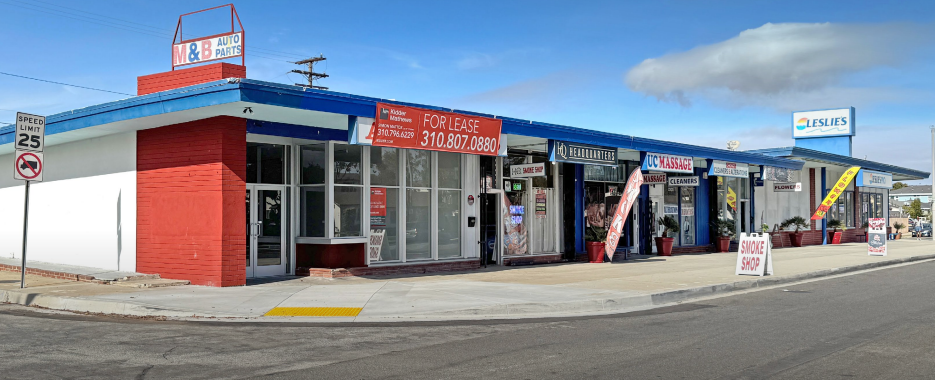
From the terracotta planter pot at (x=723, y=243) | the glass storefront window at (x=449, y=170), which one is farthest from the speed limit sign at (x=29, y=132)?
the terracotta planter pot at (x=723, y=243)

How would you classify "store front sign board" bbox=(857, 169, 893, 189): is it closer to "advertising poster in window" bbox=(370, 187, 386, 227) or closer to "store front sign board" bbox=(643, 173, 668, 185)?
"store front sign board" bbox=(643, 173, 668, 185)

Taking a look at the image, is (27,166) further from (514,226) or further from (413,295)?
(514,226)

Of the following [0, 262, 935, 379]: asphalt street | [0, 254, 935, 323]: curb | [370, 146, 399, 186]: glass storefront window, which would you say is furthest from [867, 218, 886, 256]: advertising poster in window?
[370, 146, 399, 186]: glass storefront window

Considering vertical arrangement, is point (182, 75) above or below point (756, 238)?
above

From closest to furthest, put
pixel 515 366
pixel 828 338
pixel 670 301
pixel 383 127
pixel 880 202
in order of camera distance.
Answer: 1. pixel 515 366
2. pixel 828 338
3. pixel 670 301
4. pixel 383 127
5. pixel 880 202

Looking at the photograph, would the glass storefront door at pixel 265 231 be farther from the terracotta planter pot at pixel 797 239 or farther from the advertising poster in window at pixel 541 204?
the terracotta planter pot at pixel 797 239

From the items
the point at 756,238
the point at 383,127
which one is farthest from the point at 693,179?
the point at 383,127

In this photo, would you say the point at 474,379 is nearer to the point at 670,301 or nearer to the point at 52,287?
the point at 670,301

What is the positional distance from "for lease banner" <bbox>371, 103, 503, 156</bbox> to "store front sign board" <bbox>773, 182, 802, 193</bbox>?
740 inches

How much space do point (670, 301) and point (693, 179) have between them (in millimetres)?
13471

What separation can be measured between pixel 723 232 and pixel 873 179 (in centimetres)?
1363

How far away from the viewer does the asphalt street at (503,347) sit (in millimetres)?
7023

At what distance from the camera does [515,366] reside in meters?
7.30

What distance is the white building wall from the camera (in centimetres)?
1622
